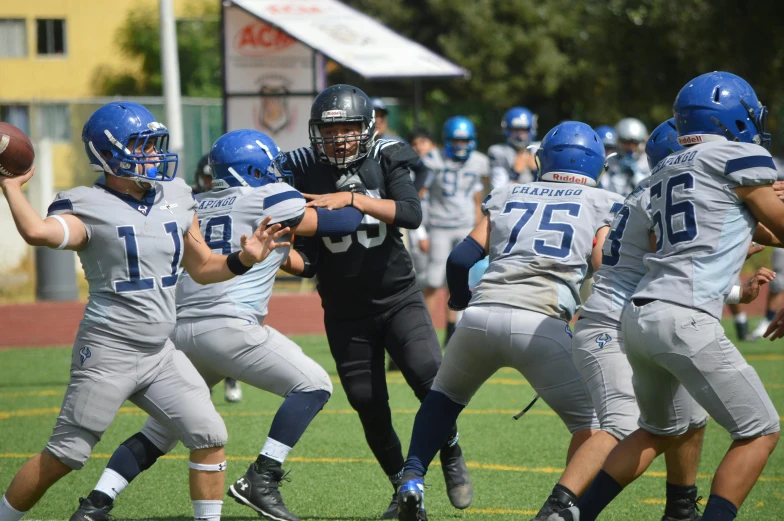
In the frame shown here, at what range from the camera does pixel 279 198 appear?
4.67 m

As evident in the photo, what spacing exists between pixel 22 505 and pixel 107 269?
999 millimetres

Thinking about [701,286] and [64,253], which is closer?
[701,286]

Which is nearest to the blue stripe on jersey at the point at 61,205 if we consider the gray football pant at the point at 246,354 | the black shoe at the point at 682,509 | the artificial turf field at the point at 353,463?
the gray football pant at the point at 246,354

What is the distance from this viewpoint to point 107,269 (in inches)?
171

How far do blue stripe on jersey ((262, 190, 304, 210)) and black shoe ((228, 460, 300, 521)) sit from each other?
1228 mm

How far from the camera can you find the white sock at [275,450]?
16.5ft

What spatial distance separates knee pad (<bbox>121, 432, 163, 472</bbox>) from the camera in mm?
4902

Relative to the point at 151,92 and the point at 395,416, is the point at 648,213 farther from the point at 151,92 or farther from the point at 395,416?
the point at 151,92

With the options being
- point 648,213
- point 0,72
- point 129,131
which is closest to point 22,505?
point 129,131

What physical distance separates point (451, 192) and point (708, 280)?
24.5 feet

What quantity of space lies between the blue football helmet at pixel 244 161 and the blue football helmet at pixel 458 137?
6218 mm

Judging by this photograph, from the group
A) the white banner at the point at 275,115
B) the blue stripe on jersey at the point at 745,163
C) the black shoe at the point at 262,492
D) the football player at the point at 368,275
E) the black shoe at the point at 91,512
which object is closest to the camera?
the blue stripe on jersey at the point at 745,163

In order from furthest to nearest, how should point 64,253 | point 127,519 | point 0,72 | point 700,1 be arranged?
1. point 0,72
2. point 700,1
3. point 64,253
4. point 127,519

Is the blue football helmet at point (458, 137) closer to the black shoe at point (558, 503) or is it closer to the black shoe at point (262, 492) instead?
the black shoe at point (262, 492)
